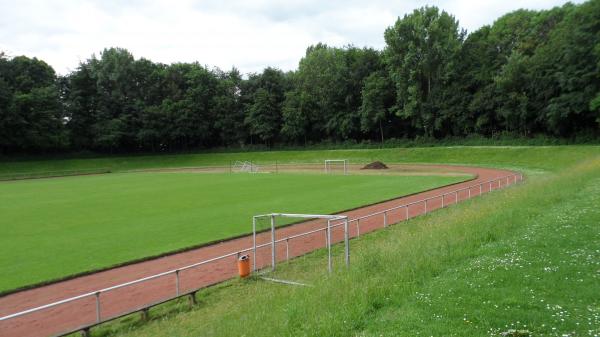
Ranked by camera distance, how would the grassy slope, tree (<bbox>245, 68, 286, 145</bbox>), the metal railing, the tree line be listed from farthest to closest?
tree (<bbox>245, 68, 286, 145</bbox>) < the tree line < the grassy slope < the metal railing

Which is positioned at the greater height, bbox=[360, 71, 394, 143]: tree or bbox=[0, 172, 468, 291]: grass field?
bbox=[360, 71, 394, 143]: tree

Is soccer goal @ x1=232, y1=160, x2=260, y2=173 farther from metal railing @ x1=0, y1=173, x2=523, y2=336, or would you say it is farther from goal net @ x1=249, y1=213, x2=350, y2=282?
goal net @ x1=249, y1=213, x2=350, y2=282

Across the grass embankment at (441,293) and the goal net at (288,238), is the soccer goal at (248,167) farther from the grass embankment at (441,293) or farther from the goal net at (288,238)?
the grass embankment at (441,293)

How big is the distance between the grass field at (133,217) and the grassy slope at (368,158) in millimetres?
17974

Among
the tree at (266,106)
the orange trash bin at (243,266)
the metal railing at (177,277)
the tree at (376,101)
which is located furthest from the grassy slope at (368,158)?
the orange trash bin at (243,266)

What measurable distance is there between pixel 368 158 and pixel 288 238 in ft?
182

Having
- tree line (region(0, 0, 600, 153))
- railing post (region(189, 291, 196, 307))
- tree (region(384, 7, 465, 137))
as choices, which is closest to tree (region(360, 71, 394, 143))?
tree line (region(0, 0, 600, 153))

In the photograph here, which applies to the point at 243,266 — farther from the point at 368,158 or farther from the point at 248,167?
the point at 368,158

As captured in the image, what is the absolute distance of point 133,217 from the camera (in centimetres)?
2450

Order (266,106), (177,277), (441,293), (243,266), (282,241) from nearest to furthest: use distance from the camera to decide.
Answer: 1. (441,293)
2. (177,277)
3. (243,266)
4. (282,241)
5. (266,106)

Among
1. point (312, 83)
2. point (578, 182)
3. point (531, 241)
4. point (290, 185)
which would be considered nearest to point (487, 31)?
point (312, 83)

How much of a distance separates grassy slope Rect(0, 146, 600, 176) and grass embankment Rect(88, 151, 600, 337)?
1536 inches

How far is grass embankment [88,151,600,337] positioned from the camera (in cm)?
639

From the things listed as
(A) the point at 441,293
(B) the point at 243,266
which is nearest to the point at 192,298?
(B) the point at 243,266
